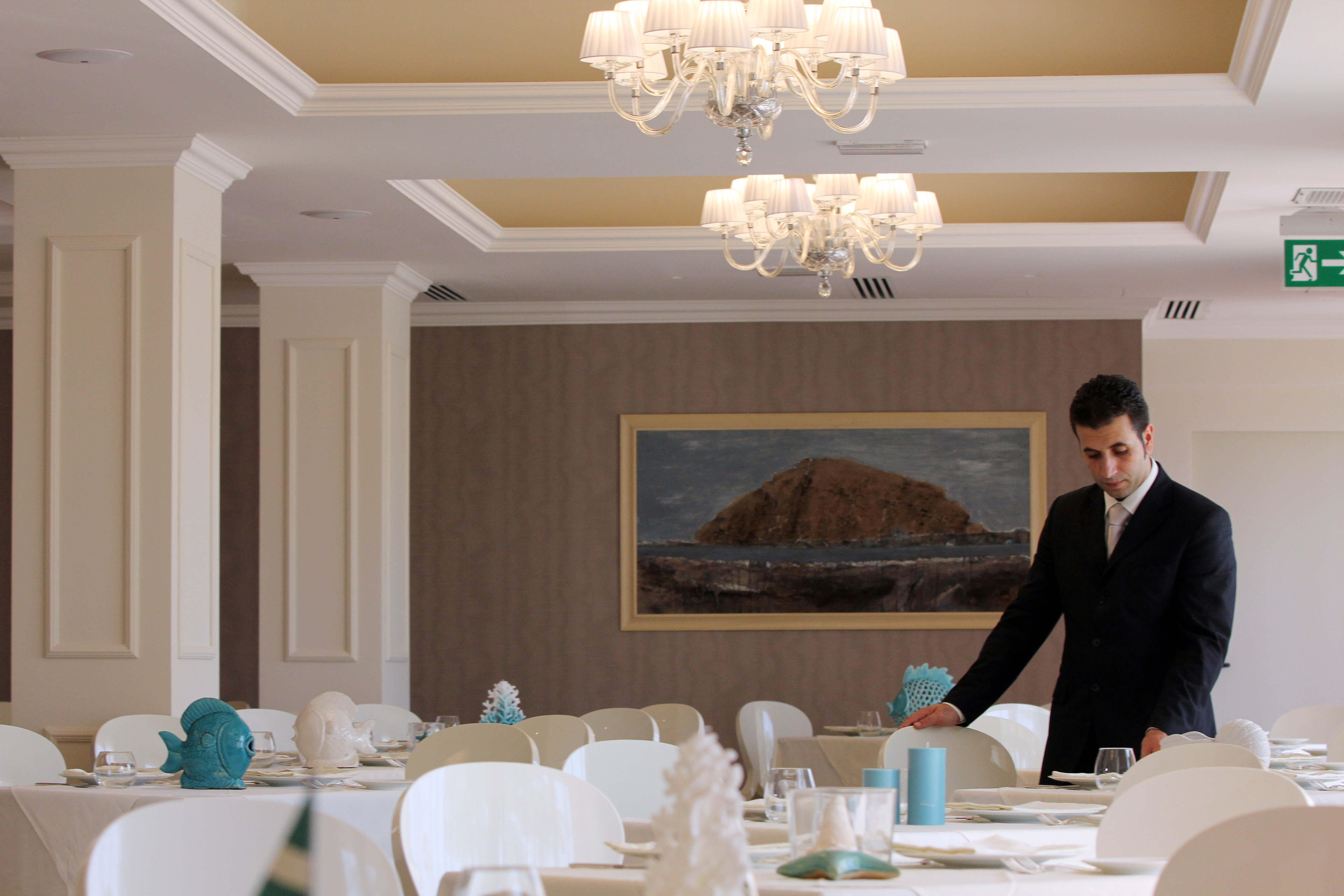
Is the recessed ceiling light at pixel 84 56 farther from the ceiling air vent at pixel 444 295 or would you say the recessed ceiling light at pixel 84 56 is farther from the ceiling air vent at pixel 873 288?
the ceiling air vent at pixel 873 288

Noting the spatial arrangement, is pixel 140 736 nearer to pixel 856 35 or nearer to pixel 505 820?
pixel 505 820

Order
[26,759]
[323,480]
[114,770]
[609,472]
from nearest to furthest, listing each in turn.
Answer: [114,770] < [26,759] < [323,480] < [609,472]

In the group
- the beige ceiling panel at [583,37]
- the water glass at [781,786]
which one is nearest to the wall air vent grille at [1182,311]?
the beige ceiling panel at [583,37]

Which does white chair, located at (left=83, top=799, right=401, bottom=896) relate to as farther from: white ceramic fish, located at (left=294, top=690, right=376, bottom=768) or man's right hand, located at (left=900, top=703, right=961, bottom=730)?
white ceramic fish, located at (left=294, top=690, right=376, bottom=768)

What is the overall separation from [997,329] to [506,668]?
12.9 ft

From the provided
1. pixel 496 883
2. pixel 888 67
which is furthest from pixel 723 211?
pixel 496 883

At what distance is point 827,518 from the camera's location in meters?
9.55

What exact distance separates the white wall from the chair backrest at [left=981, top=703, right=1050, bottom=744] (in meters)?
4.42

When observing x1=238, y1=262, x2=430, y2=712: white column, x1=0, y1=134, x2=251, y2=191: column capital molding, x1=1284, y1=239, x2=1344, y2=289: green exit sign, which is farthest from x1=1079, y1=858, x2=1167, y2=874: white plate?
x1=238, y1=262, x2=430, y2=712: white column

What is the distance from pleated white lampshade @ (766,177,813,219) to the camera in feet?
18.9

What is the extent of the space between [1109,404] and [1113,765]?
2.64 feet

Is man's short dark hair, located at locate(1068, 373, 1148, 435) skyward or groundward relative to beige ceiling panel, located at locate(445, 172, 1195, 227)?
groundward

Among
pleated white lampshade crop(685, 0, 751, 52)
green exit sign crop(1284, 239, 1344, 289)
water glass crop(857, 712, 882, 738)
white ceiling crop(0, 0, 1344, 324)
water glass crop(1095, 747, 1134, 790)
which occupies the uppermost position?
white ceiling crop(0, 0, 1344, 324)

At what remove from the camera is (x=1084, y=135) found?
5641 mm
